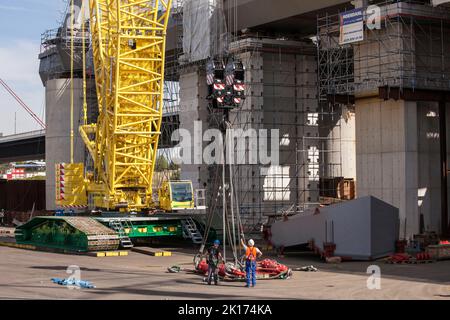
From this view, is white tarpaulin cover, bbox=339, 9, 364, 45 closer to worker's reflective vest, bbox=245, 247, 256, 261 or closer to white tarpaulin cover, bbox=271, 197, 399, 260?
white tarpaulin cover, bbox=271, 197, 399, 260

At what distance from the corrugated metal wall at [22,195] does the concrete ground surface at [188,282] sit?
40135 mm

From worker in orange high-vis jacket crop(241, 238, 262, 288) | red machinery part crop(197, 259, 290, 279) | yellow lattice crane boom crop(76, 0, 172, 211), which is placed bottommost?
red machinery part crop(197, 259, 290, 279)

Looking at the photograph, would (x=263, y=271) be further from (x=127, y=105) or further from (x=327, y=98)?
(x=327, y=98)

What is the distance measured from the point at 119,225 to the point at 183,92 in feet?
61.5

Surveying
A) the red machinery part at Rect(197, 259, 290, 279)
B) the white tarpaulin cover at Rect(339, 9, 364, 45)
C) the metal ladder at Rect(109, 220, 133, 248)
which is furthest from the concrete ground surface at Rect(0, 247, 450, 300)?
the white tarpaulin cover at Rect(339, 9, 364, 45)

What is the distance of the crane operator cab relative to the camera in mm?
40056

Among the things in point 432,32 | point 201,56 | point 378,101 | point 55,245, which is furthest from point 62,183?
point 432,32

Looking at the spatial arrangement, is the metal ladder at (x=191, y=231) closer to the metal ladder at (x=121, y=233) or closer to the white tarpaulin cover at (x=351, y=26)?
the metal ladder at (x=121, y=233)

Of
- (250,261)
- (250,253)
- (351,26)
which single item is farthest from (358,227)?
(351,26)

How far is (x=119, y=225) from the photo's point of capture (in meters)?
35.8

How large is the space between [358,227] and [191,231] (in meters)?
9.87

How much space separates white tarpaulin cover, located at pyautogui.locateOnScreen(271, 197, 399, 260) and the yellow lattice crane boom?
11.5 m

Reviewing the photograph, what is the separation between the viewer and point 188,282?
23781 mm

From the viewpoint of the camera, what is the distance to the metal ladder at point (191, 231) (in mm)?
37000
